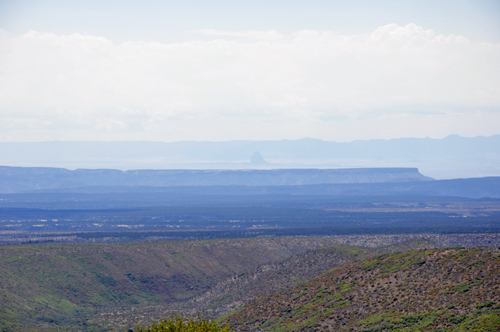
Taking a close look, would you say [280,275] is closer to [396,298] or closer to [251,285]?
[251,285]

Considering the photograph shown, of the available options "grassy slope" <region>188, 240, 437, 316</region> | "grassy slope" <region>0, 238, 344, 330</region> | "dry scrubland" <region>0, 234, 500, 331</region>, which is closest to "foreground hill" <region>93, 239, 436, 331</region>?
"grassy slope" <region>188, 240, 437, 316</region>

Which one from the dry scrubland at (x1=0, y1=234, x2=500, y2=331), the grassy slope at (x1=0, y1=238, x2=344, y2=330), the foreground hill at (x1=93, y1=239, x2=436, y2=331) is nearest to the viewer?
the dry scrubland at (x1=0, y1=234, x2=500, y2=331)

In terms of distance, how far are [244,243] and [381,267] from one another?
7335 cm

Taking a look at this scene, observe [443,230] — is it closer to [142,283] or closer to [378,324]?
[142,283]

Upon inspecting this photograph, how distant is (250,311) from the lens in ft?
256

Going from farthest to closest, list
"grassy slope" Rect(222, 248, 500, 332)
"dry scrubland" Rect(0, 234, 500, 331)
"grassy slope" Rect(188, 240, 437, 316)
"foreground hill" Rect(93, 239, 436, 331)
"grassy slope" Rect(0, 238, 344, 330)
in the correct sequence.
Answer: "grassy slope" Rect(188, 240, 437, 316) → "grassy slope" Rect(0, 238, 344, 330) → "foreground hill" Rect(93, 239, 436, 331) → "dry scrubland" Rect(0, 234, 500, 331) → "grassy slope" Rect(222, 248, 500, 332)

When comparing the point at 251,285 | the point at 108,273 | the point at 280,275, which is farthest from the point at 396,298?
the point at 108,273

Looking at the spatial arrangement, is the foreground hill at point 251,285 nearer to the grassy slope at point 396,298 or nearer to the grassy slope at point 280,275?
the grassy slope at point 280,275

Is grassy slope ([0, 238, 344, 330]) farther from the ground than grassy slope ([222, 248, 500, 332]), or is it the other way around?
grassy slope ([222, 248, 500, 332])

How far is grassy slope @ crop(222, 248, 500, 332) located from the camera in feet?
176

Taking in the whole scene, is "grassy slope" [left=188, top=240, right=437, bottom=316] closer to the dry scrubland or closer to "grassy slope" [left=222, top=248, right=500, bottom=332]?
the dry scrubland

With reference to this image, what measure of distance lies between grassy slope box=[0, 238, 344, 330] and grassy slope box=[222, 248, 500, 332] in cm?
2778

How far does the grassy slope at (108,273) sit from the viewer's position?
3701 inches

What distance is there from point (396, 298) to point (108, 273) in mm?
69174
